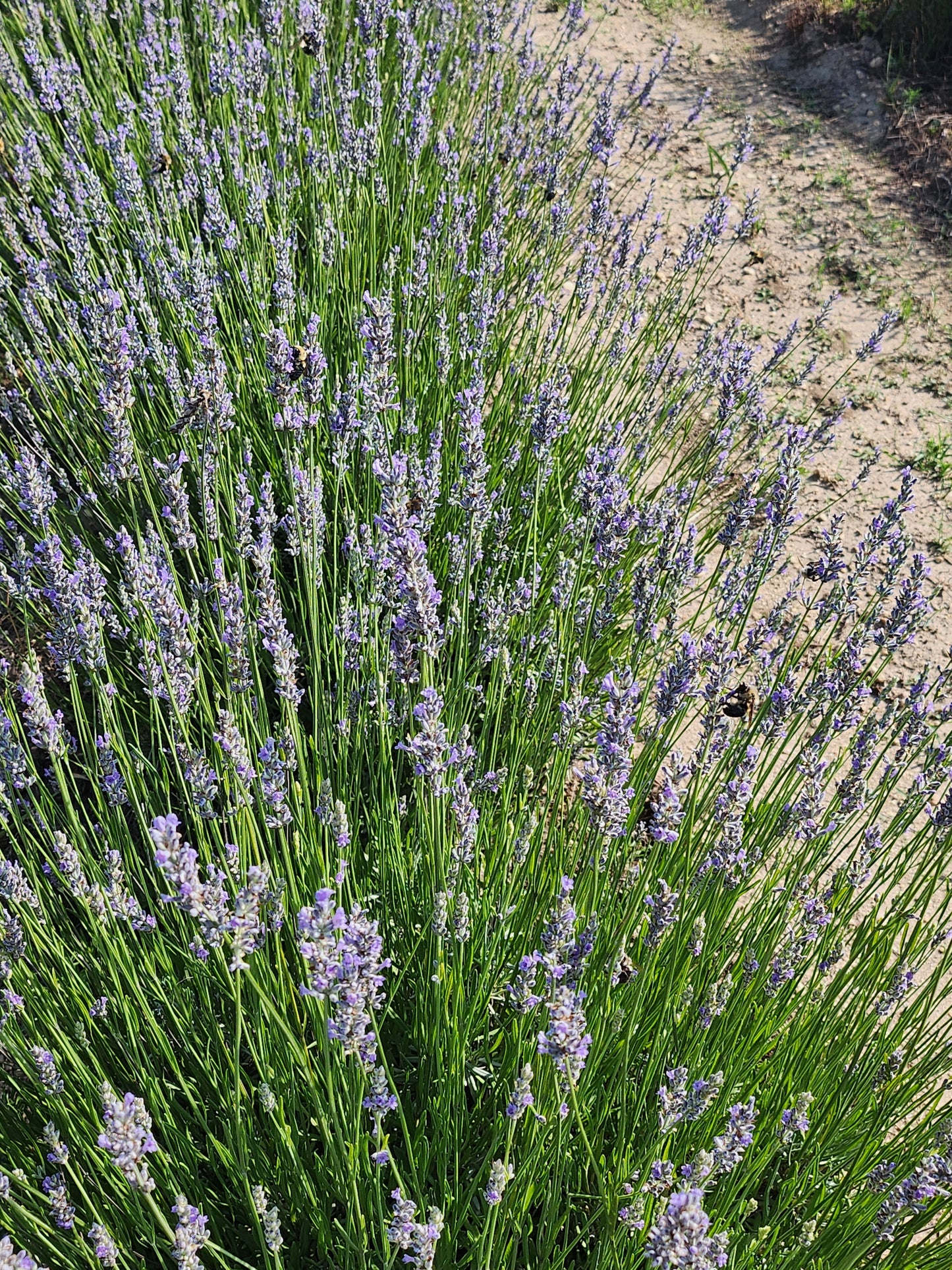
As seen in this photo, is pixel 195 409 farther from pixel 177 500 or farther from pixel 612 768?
pixel 612 768

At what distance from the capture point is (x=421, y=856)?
2.01 metres

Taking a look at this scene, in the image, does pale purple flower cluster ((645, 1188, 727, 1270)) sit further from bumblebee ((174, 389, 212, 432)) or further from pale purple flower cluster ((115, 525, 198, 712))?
bumblebee ((174, 389, 212, 432))

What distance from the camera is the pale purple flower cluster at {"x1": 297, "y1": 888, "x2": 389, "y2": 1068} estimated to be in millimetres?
1049

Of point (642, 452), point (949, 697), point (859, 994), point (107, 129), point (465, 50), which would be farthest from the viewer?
point (465, 50)

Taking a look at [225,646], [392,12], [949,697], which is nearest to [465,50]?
[392,12]

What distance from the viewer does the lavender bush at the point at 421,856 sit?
4.83ft

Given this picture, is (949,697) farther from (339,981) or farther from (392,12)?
(392,12)

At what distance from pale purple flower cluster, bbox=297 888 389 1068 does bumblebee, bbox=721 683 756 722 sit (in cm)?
166

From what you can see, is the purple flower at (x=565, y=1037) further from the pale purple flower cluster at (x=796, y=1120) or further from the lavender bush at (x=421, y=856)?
the pale purple flower cluster at (x=796, y=1120)

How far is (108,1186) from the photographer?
1.76m

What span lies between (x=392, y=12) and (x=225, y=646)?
172 inches

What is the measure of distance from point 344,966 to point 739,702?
6.34ft

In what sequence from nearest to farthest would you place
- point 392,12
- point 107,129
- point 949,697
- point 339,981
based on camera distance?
1. point 339,981
2. point 949,697
3. point 107,129
4. point 392,12

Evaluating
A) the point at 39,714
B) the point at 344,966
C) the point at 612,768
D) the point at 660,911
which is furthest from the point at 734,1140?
the point at 39,714
